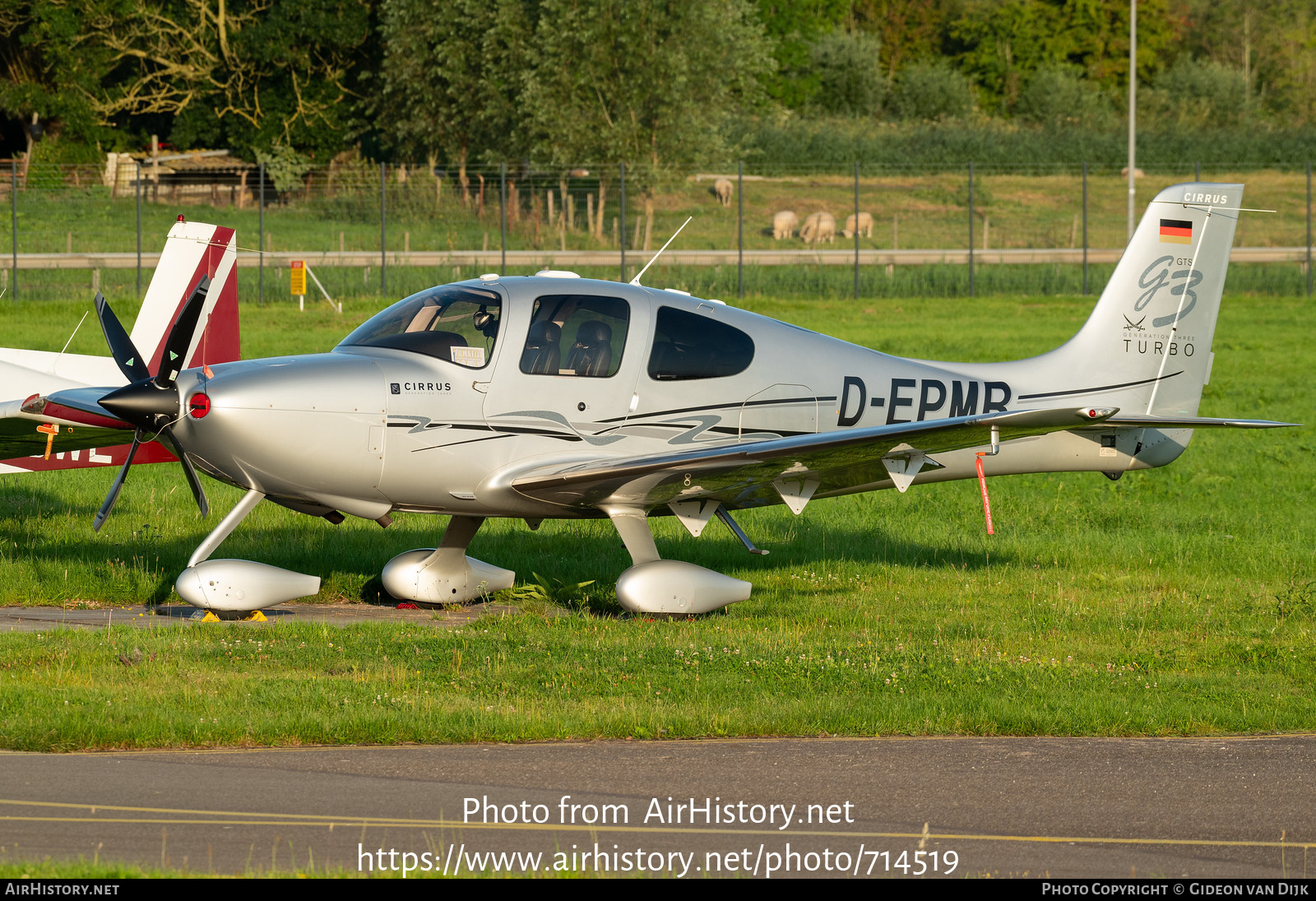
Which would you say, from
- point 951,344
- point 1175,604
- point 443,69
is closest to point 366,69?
point 443,69

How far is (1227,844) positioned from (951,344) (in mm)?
20982

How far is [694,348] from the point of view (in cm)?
1098

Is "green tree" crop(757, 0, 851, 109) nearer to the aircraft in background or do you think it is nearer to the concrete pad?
the aircraft in background

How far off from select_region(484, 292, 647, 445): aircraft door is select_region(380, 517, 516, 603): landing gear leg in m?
1.14

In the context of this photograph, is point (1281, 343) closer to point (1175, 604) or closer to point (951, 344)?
point (951, 344)

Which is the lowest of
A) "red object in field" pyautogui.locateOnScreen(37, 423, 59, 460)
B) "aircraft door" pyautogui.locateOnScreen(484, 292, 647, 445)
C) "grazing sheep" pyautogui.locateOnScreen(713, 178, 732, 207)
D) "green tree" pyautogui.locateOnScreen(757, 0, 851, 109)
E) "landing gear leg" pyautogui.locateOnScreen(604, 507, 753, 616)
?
"landing gear leg" pyautogui.locateOnScreen(604, 507, 753, 616)

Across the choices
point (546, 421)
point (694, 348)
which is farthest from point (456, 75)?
point (546, 421)

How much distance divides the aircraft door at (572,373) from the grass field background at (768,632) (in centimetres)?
139

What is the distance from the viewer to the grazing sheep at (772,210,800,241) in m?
47.8

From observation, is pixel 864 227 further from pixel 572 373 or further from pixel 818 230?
pixel 572 373

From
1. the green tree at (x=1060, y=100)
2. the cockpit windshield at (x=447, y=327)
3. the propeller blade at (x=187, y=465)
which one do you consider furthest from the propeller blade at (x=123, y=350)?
the green tree at (x=1060, y=100)

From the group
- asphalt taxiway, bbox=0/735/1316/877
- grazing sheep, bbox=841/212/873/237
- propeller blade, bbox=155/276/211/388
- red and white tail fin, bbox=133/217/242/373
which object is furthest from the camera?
grazing sheep, bbox=841/212/873/237

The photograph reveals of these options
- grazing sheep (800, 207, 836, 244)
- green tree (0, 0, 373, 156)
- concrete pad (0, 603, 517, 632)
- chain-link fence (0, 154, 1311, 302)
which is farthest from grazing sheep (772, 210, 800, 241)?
concrete pad (0, 603, 517, 632)

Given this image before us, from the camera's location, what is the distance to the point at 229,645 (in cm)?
961
